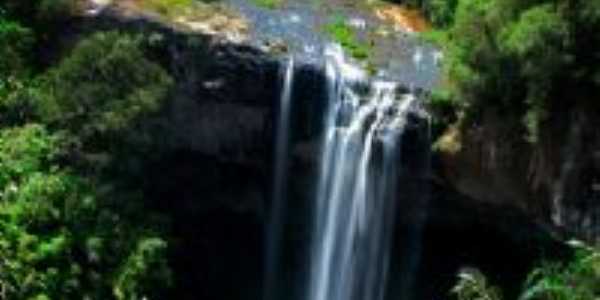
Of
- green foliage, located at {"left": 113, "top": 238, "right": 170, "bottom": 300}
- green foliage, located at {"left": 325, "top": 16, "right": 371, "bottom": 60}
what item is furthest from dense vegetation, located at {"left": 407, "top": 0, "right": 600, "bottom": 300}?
green foliage, located at {"left": 113, "top": 238, "right": 170, "bottom": 300}

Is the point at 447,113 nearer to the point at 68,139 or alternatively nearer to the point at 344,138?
the point at 344,138

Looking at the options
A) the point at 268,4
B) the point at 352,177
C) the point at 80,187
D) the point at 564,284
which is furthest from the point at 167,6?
the point at 564,284

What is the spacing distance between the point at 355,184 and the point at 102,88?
401 cm

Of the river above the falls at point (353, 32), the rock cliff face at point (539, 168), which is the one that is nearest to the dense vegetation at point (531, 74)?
the rock cliff face at point (539, 168)

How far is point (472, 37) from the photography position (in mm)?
20469

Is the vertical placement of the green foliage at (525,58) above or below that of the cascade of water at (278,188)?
above

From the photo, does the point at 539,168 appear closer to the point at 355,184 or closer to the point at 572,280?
the point at 572,280

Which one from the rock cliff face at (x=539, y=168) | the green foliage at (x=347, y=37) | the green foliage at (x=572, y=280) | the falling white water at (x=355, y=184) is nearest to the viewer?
the green foliage at (x=572, y=280)

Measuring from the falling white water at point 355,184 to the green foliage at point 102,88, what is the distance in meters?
2.82

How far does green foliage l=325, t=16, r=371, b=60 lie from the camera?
23047mm

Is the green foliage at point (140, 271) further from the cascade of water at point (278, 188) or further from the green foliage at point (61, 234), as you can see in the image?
the cascade of water at point (278, 188)

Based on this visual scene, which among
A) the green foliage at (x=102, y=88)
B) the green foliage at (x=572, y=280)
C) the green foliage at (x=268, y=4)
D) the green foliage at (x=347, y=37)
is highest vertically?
the green foliage at (x=268, y=4)

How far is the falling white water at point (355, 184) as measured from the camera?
71.9 ft

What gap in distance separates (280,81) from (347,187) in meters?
1.83
